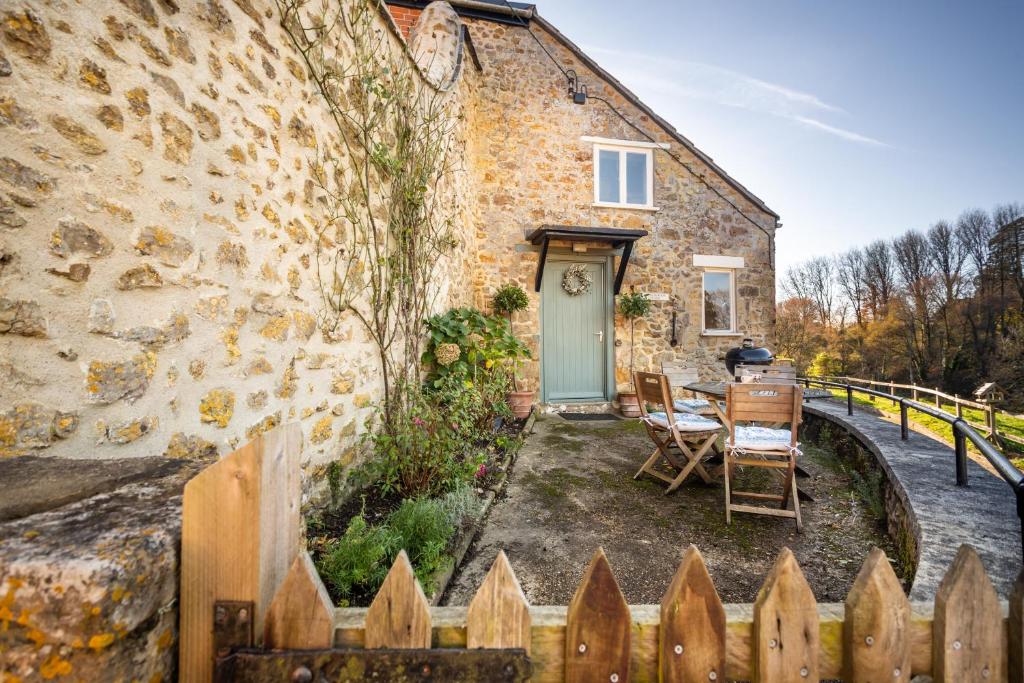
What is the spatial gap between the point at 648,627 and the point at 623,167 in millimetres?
8003

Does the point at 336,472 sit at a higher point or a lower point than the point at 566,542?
higher

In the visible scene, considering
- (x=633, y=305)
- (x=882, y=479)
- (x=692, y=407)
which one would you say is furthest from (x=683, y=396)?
(x=882, y=479)

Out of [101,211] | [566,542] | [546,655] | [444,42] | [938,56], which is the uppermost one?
[938,56]

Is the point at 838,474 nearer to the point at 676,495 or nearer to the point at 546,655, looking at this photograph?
the point at 676,495

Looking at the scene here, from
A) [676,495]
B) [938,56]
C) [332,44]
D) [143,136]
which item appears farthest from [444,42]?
[938,56]

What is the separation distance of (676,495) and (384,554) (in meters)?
2.34

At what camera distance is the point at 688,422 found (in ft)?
11.8

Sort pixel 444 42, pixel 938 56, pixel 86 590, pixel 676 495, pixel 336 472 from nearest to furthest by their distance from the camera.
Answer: pixel 86 590, pixel 336 472, pixel 676 495, pixel 444 42, pixel 938 56

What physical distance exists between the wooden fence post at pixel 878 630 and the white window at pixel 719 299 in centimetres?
760

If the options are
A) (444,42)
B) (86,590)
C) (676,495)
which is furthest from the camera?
(444,42)

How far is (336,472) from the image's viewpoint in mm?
2490

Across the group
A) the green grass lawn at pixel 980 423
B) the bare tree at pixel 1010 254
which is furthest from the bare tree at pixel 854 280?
the green grass lawn at pixel 980 423

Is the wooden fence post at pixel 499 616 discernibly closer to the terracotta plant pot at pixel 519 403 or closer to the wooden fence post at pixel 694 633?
the wooden fence post at pixel 694 633

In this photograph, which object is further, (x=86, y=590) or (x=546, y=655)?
(x=546, y=655)
